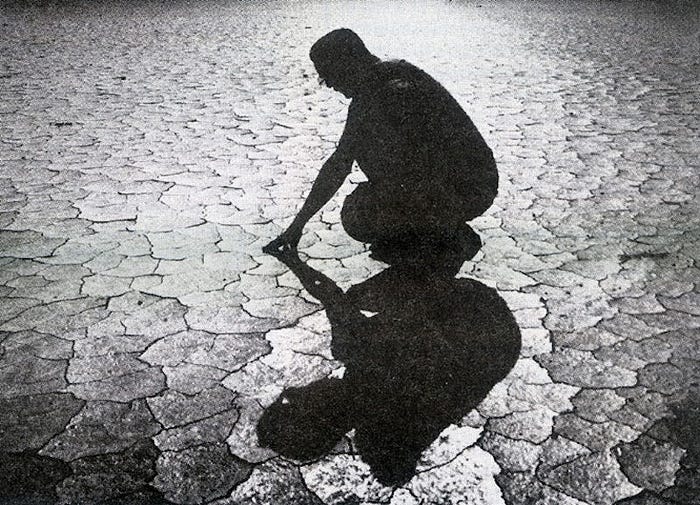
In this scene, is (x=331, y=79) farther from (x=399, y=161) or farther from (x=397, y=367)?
(x=397, y=367)

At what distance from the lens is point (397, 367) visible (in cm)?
260

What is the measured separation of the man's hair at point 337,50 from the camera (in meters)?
3.12

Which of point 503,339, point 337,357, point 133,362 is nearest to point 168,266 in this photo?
point 133,362

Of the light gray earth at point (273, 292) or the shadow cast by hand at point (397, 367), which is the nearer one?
the light gray earth at point (273, 292)

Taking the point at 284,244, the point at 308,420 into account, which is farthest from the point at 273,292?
the point at 308,420

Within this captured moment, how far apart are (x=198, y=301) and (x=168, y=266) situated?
0.41 meters

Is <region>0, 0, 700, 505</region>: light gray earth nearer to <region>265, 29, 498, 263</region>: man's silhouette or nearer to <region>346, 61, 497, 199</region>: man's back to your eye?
<region>265, 29, 498, 263</region>: man's silhouette

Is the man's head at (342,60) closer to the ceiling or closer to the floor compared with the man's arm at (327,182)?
closer to the ceiling

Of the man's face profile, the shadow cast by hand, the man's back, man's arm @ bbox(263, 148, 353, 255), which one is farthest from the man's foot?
the man's face profile

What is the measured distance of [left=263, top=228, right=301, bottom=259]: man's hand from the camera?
11.6 ft

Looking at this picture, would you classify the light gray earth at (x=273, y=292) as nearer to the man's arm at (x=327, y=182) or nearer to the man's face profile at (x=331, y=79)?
the man's arm at (x=327, y=182)

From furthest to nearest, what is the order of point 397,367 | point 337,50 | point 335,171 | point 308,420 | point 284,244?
1. point 284,244
2. point 335,171
3. point 337,50
4. point 397,367
5. point 308,420

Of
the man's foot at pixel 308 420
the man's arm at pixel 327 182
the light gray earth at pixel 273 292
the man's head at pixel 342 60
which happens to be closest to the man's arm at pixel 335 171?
the man's arm at pixel 327 182

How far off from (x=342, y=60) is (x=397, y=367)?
4.77 feet
